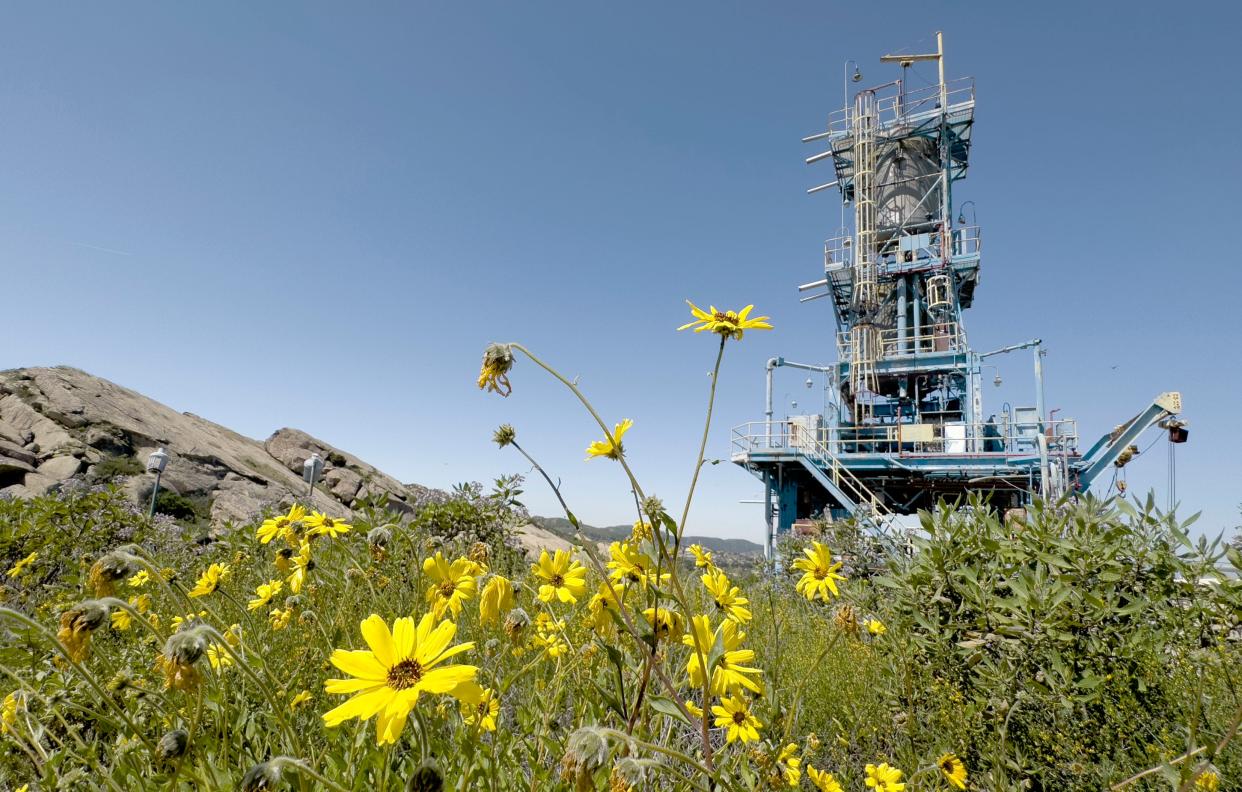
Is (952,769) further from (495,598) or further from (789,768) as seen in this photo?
(495,598)

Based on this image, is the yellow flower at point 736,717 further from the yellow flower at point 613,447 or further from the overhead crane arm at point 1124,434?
the overhead crane arm at point 1124,434

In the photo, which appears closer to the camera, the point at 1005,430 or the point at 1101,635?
the point at 1101,635

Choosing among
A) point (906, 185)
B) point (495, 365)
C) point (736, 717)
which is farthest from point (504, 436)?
point (906, 185)

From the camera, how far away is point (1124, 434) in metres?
11.1

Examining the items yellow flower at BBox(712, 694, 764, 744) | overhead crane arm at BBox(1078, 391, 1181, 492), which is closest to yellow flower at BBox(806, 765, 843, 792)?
yellow flower at BBox(712, 694, 764, 744)

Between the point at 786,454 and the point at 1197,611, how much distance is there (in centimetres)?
1100

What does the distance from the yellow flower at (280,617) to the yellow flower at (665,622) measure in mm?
1676

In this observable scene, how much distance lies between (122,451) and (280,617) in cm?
1368

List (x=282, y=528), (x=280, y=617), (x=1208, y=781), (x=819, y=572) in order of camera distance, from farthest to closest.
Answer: (x=282, y=528)
(x=280, y=617)
(x=819, y=572)
(x=1208, y=781)

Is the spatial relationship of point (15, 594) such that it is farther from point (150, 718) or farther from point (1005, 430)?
point (1005, 430)

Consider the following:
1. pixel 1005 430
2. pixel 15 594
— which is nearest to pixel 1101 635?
pixel 15 594

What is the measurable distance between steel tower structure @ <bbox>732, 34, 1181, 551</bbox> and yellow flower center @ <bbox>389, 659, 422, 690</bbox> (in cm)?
1194

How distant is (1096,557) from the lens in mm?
2189

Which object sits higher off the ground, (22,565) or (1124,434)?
(1124,434)
